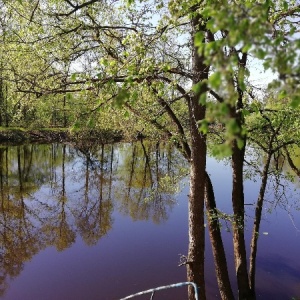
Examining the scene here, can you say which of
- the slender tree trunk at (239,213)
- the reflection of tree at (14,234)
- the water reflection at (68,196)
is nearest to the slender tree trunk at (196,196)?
the slender tree trunk at (239,213)

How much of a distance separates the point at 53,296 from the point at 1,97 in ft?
132

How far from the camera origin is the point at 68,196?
85.3 feet

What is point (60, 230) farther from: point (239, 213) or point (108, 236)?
point (239, 213)

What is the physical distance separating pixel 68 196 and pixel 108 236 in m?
7.43

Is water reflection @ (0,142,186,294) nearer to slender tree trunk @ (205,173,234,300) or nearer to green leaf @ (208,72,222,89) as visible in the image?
slender tree trunk @ (205,173,234,300)

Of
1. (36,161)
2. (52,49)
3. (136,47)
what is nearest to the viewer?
(136,47)

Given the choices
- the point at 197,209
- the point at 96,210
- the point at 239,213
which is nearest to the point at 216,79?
the point at 197,209

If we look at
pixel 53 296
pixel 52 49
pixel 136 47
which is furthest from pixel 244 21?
pixel 53 296

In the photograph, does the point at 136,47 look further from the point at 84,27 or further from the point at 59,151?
the point at 59,151

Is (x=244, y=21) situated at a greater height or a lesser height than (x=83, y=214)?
greater

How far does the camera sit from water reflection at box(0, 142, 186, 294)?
61.2 ft

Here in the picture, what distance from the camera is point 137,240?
19.1 meters

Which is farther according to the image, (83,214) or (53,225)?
(83,214)

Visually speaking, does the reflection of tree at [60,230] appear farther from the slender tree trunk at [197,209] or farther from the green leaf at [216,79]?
the green leaf at [216,79]
